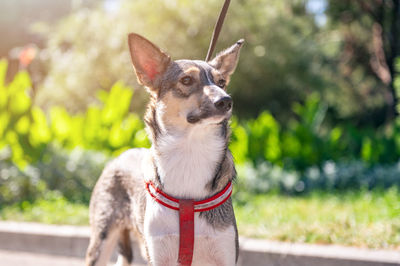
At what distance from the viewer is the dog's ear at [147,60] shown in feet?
10.4

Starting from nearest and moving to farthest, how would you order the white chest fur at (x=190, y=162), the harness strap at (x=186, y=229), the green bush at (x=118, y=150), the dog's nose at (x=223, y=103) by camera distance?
the dog's nose at (x=223, y=103)
the harness strap at (x=186, y=229)
the white chest fur at (x=190, y=162)
the green bush at (x=118, y=150)

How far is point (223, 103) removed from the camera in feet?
9.01

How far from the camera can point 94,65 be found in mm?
14938

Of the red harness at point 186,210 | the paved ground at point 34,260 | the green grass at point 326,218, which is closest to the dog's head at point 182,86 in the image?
the red harness at point 186,210

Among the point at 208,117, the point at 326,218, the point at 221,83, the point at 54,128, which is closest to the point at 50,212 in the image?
the point at 54,128

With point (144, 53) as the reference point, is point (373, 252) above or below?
below

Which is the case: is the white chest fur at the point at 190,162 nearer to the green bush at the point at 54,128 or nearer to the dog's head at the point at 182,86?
the dog's head at the point at 182,86

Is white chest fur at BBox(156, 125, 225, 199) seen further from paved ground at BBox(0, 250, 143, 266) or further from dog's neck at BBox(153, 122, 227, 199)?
paved ground at BBox(0, 250, 143, 266)

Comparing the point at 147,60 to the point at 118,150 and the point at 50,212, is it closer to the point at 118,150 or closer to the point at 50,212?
the point at 50,212

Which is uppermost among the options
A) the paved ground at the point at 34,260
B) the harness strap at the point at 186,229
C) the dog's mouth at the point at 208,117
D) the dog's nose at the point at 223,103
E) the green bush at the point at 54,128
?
the dog's nose at the point at 223,103

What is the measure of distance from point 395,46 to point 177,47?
721cm

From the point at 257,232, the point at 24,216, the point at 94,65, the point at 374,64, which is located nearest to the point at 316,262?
the point at 257,232

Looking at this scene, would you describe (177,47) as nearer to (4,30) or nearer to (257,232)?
(257,232)

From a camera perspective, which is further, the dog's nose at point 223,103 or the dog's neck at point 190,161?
the dog's neck at point 190,161
